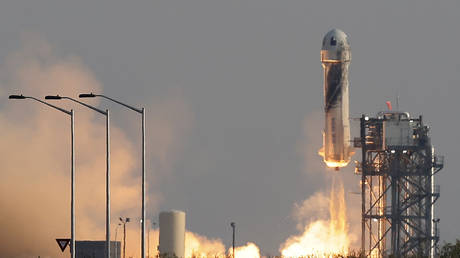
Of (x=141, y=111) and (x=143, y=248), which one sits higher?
(x=141, y=111)

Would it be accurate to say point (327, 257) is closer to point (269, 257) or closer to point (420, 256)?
point (269, 257)

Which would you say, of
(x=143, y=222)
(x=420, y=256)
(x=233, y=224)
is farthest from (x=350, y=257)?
(x=143, y=222)

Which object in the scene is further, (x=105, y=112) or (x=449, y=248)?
(x=449, y=248)

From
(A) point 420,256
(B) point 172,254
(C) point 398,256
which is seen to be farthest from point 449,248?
(B) point 172,254

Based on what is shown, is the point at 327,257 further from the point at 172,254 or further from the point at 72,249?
the point at 72,249

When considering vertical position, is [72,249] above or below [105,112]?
below

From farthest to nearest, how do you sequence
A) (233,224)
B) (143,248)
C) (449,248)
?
(233,224) < (449,248) < (143,248)

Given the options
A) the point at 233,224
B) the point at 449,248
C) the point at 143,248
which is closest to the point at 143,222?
the point at 143,248

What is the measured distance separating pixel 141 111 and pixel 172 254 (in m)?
78.4

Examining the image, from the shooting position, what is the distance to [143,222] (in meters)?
122

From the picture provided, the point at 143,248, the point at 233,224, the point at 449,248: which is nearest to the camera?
the point at 143,248

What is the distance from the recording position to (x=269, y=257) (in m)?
196

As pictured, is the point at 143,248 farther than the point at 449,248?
No

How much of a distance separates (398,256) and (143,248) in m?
78.0
